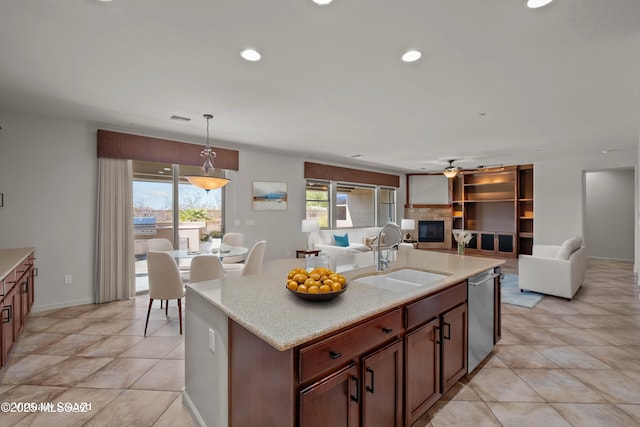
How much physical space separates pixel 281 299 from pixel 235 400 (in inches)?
20.5

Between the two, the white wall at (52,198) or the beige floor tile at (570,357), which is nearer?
the beige floor tile at (570,357)

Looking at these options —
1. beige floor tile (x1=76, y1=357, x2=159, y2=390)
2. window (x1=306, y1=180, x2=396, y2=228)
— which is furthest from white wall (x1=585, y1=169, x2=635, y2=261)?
beige floor tile (x1=76, y1=357, x2=159, y2=390)

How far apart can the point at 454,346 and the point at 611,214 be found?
8298 mm

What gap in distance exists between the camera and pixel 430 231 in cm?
945

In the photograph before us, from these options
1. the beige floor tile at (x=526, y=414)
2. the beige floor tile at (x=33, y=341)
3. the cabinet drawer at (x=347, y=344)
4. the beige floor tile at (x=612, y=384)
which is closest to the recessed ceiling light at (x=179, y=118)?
the beige floor tile at (x=33, y=341)

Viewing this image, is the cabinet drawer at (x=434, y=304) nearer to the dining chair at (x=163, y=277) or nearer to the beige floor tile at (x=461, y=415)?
the beige floor tile at (x=461, y=415)

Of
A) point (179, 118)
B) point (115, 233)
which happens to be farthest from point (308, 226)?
point (115, 233)

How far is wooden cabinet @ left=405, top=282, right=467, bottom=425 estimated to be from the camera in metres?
1.72

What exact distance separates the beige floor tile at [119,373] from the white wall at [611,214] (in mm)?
9762

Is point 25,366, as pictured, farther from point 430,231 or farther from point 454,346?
point 430,231

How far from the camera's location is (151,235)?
4.82 meters

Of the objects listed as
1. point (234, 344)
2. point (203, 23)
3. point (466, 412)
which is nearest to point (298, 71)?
point (203, 23)

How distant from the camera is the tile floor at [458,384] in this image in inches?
76.5

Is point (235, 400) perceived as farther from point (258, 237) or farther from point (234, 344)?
point (258, 237)
